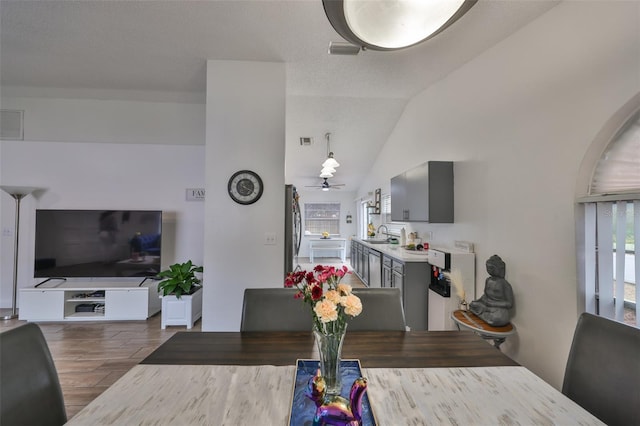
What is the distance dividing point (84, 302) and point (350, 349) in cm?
388

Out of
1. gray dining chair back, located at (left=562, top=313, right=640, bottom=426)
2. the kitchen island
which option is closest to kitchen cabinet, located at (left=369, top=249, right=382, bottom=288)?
the kitchen island

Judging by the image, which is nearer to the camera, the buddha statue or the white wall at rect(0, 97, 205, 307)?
the buddha statue

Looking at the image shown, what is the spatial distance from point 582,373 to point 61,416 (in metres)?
1.90

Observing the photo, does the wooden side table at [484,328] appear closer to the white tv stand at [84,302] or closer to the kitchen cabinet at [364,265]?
the kitchen cabinet at [364,265]

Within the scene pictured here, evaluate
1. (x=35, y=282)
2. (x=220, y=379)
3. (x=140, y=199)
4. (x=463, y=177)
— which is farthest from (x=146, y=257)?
(x=463, y=177)

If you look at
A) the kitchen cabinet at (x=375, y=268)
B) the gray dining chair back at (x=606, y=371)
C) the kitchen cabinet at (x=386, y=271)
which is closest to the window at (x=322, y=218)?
the kitchen cabinet at (x=375, y=268)

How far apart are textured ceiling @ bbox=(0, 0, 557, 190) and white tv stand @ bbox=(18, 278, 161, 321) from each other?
97.6 inches

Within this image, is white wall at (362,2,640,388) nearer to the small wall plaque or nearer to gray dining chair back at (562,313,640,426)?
gray dining chair back at (562,313,640,426)

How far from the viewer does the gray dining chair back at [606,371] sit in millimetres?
806

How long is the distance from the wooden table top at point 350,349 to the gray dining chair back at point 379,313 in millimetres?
70

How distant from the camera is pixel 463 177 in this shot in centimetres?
266

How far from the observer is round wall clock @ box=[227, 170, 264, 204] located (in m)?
2.56

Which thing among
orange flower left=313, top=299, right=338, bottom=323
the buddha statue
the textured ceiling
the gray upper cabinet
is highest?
the textured ceiling

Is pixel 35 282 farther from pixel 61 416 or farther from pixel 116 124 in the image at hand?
pixel 61 416
